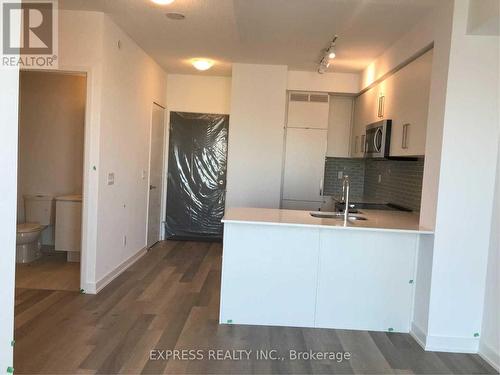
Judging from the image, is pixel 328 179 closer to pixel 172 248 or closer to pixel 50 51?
pixel 172 248

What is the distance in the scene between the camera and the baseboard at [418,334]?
10.1ft

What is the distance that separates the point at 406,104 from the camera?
3.92 meters

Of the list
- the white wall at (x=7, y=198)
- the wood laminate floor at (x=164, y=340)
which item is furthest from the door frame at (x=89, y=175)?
the white wall at (x=7, y=198)

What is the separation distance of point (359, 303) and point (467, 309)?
0.77 m

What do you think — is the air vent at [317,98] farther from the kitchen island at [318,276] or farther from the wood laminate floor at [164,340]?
the wood laminate floor at [164,340]

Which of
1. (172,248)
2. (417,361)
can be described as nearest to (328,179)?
(172,248)

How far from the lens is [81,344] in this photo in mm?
2850

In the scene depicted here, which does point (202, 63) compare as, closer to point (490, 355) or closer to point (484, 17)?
point (484, 17)

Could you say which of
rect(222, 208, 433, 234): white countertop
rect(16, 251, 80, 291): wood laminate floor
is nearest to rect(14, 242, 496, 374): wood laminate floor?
rect(16, 251, 80, 291): wood laminate floor

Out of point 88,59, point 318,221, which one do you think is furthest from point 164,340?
point 88,59

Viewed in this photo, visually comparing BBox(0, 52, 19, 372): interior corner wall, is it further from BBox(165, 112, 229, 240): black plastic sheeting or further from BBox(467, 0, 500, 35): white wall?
BBox(165, 112, 229, 240): black plastic sheeting

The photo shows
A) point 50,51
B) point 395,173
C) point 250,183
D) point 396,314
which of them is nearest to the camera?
point 396,314

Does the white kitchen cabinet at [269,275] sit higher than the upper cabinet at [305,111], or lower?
lower

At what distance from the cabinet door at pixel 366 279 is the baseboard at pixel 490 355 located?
0.53 metres
